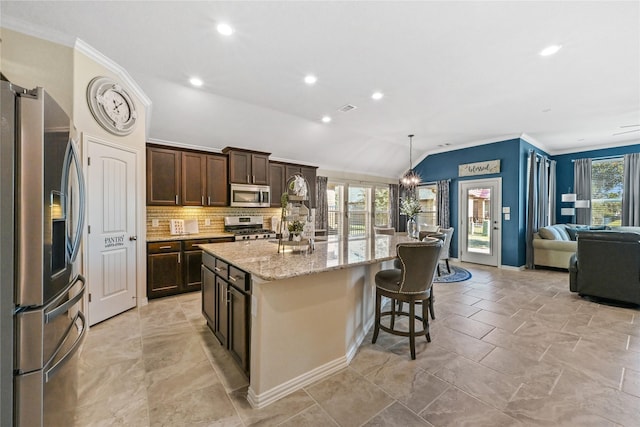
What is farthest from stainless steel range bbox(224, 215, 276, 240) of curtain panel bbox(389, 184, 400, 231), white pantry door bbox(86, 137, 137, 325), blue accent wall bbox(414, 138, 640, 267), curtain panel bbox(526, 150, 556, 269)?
curtain panel bbox(526, 150, 556, 269)

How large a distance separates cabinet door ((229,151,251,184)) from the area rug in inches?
161

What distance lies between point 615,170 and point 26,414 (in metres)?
10.4

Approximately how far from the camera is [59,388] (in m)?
1.30

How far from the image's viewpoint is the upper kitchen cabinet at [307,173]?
19.1 ft

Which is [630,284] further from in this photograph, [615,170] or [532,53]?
[615,170]

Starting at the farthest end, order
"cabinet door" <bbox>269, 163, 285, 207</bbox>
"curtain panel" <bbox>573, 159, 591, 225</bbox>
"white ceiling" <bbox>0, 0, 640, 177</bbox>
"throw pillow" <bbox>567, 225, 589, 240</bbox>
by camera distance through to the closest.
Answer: "curtain panel" <bbox>573, 159, 591, 225</bbox>, "throw pillow" <bbox>567, 225, 589, 240</bbox>, "cabinet door" <bbox>269, 163, 285, 207</bbox>, "white ceiling" <bbox>0, 0, 640, 177</bbox>

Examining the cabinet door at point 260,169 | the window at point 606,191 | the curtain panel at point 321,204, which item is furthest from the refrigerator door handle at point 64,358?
Result: the window at point 606,191

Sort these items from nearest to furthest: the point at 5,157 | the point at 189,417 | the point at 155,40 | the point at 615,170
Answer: the point at 5,157 → the point at 189,417 → the point at 155,40 → the point at 615,170

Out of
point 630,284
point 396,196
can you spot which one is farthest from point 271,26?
point 396,196

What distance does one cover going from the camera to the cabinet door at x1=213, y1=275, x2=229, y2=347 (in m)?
2.23

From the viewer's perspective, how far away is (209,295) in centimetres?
267

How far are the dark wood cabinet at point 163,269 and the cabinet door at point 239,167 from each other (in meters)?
1.59

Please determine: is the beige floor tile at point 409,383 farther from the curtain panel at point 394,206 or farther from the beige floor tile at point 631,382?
the curtain panel at point 394,206

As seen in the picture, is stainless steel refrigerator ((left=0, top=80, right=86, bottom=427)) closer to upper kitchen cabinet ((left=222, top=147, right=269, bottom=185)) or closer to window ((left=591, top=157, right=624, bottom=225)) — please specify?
upper kitchen cabinet ((left=222, top=147, right=269, bottom=185))
